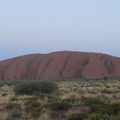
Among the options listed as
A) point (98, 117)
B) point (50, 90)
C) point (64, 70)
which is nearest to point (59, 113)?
point (98, 117)

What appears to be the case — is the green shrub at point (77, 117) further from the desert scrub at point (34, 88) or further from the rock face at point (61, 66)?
the rock face at point (61, 66)

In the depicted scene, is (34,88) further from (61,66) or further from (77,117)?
(61,66)

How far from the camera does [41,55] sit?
112000 millimetres

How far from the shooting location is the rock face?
101 metres

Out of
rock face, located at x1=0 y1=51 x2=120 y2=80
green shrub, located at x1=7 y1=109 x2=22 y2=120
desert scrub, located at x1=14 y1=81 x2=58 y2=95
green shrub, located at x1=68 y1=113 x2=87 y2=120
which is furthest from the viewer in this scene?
rock face, located at x1=0 y1=51 x2=120 y2=80

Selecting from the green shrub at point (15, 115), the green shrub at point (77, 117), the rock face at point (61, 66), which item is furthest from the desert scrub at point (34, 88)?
the rock face at point (61, 66)

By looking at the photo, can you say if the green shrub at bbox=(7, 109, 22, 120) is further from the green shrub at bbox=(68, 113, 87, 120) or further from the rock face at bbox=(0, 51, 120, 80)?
the rock face at bbox=(0, 51, 120, 80)

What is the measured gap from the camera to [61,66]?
10425 cm

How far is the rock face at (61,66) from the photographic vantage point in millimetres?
100750

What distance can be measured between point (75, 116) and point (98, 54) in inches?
3671

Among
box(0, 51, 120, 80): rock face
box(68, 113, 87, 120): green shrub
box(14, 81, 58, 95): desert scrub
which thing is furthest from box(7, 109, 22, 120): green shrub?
box(0, 51, 120, 80): rock face

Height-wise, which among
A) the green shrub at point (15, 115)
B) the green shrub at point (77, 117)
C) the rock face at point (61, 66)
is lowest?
the rock face at point (61, 66)

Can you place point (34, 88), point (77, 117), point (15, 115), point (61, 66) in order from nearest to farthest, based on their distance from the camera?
point (77, 117)
point (15, 115)
point (34, 88)
point (61, 66)

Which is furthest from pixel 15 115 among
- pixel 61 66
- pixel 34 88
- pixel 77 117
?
pixel 61 66
